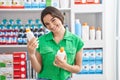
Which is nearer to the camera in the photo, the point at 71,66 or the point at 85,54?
the point at 71,66

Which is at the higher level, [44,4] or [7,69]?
[44,4]

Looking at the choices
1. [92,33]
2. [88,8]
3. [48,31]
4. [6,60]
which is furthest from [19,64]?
[88,8]

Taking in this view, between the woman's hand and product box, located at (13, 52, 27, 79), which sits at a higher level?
the woman's hand

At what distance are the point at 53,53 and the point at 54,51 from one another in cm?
2

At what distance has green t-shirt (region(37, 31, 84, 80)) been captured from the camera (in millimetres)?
1640

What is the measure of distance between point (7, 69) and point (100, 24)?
4.29ft

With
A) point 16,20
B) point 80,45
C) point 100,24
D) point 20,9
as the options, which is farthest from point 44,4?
point 80,45

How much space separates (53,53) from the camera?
1639 millimetres

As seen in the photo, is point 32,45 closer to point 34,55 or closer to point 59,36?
point 34,55

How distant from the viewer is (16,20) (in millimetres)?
3154

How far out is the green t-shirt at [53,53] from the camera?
1.64m

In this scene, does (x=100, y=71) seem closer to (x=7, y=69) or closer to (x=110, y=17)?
(x=110, y=17)

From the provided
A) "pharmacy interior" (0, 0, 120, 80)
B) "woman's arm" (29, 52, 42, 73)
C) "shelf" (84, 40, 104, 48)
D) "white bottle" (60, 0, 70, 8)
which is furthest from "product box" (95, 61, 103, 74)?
"woman's arm" (29, 52, 42, 73)

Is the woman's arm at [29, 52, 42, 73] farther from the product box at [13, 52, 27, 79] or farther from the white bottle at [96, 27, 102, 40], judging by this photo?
the white bottle at [96, 27, 102, 40]
